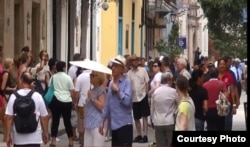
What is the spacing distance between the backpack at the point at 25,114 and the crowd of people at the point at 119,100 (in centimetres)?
8

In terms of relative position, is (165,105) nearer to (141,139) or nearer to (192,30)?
(141,139)

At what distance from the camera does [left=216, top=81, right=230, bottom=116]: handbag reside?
16484mm

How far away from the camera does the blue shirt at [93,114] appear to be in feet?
45.8

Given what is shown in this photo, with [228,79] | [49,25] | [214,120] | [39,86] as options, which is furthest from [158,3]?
[214,120]

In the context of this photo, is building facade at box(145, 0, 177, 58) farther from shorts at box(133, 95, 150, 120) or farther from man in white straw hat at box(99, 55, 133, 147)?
man in white straw hat at box(99, 55, 133, 147)

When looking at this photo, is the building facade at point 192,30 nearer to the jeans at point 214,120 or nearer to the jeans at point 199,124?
the jeans at point 214,120

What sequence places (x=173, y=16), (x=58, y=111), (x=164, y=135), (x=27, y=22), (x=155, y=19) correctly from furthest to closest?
(x=173, y=16) < (x=155, y=19) < (x=27, y=22) < (x=58, y=111) < (x=164, y=135)

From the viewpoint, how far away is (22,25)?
91.9ft

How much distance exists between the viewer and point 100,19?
1655 inches

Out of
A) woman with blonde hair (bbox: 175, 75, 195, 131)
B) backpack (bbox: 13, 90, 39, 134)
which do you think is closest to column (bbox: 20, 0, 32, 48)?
backpack (bbox: 13, 90, 39, 134)

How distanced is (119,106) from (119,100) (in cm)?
10

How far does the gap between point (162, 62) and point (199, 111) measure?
5622 millimetres

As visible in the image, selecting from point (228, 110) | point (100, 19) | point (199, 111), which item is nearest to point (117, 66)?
point (199, 111)

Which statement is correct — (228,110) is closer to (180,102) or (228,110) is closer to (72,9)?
(180,102)
